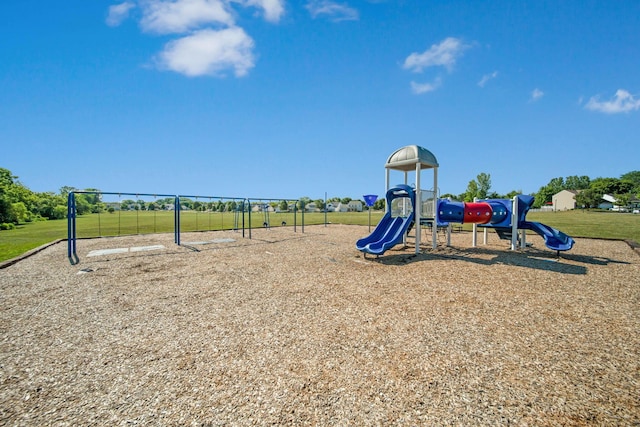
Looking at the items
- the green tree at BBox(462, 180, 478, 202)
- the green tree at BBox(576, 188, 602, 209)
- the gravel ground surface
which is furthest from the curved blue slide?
the green tree at BBox(576, 188, 602, 209)

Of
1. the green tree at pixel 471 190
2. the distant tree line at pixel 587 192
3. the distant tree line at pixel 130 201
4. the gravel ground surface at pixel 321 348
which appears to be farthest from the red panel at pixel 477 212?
the green tree at pixel 471 190

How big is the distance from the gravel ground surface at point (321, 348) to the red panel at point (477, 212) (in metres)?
3.01

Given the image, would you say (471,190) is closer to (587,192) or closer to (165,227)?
(587,192)

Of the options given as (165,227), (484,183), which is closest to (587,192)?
(484,183)

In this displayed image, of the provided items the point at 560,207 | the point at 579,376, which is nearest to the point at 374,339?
the point at 579,376

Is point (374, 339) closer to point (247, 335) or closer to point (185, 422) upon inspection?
point (247, 335)

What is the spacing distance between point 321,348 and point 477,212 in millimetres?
8515

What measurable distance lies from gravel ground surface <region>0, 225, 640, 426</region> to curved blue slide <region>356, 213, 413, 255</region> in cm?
150

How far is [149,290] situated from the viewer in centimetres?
591

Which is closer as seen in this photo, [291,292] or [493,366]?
[493,366]

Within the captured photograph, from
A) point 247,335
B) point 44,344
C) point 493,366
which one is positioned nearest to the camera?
point 493,366

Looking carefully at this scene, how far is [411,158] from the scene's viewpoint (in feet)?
32.4

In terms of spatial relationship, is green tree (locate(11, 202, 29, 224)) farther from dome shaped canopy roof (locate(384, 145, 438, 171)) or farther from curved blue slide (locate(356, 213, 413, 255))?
dome shaped canopy roof (locate(384, 145, 438, 171))

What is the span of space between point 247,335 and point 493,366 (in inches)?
115
